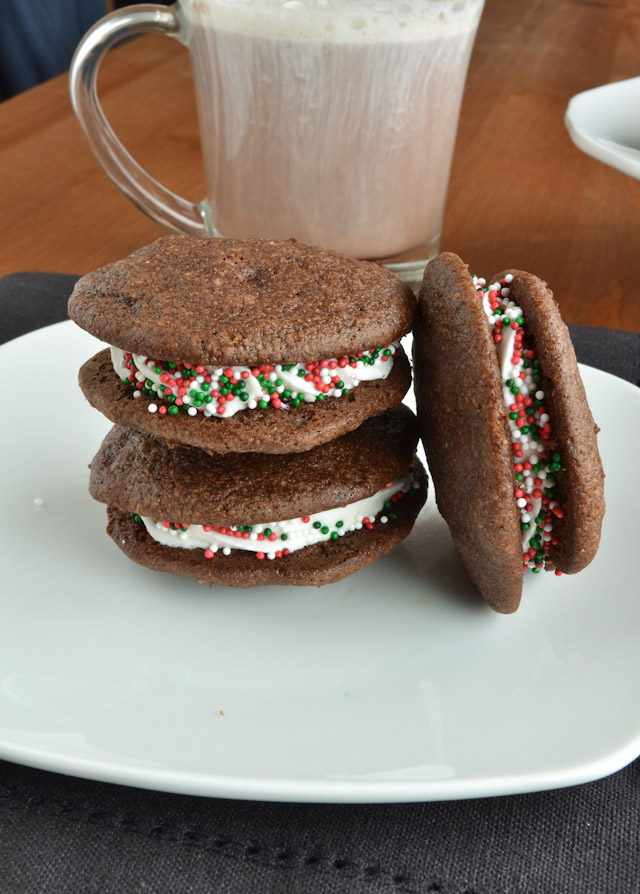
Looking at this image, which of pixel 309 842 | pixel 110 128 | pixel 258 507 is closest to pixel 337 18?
pixel 110 128

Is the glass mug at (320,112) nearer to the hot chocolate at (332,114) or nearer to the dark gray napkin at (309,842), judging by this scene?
the hot chocolate at (332,114)

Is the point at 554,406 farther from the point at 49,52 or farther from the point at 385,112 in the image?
the point at 49,52

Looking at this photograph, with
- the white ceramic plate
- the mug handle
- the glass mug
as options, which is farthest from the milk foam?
the white ceramic plate

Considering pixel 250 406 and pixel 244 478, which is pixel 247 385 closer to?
pixel 250 406

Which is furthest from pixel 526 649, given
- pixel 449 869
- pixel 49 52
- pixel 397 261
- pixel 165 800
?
pixel 49 52

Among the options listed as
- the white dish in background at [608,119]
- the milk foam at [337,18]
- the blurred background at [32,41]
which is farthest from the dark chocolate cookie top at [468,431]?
the blurred background at [32,41]
